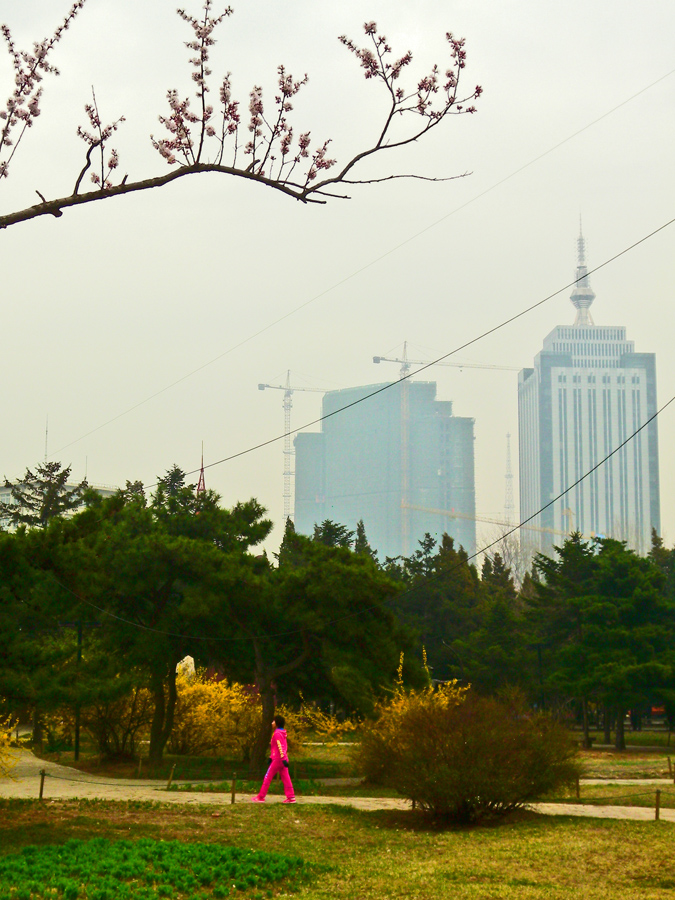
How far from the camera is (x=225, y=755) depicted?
1049 inches

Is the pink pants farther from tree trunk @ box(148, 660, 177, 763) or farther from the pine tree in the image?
the pine tree

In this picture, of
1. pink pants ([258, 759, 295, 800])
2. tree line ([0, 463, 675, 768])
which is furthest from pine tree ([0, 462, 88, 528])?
pink pants ([258, 759, 295, 800])

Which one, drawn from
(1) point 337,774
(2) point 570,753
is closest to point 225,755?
(1) point 337,774

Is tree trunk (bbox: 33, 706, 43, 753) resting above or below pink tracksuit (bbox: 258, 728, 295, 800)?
below

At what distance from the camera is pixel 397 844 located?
11.2 meters

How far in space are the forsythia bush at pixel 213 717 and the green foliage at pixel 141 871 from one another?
48.0 ft

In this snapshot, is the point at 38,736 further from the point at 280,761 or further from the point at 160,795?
the point at 280,761

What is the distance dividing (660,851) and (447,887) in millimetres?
3112

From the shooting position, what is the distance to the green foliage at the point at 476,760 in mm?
12562

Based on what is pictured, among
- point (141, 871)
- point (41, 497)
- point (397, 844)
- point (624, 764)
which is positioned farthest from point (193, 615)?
point (41, 497)

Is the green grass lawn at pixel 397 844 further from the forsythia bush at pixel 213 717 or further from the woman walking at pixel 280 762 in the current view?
the forsythia bush at pixel 213 717

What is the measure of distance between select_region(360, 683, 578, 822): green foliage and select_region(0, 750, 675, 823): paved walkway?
841mm

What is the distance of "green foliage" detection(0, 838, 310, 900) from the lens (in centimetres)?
813

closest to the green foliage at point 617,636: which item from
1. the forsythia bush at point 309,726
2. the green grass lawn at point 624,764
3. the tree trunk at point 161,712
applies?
the green grass lawn at point 624,764
